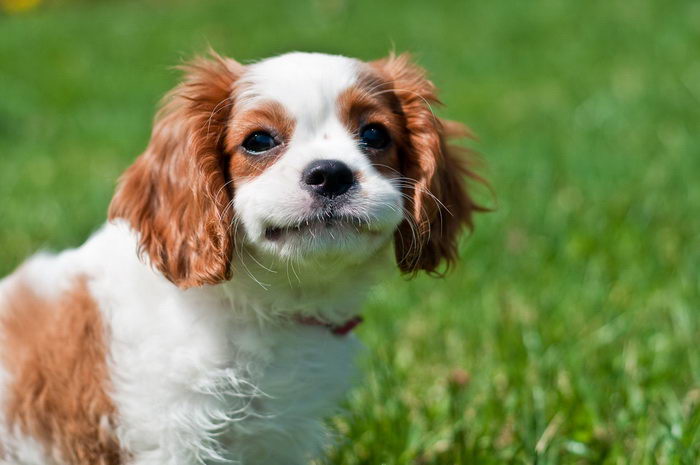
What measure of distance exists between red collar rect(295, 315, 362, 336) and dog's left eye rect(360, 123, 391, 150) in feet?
1.89

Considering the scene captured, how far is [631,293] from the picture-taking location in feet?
→ 14.6

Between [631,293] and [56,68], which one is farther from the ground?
[631,293]

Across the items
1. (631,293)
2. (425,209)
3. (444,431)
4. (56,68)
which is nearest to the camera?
(425,209)

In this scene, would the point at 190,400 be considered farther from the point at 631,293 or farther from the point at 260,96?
the point at 631,293

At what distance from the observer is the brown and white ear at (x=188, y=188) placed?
260cm

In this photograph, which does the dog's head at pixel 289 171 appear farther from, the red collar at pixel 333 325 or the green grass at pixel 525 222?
the green grass at pixel 525 222

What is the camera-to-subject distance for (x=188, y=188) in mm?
2658

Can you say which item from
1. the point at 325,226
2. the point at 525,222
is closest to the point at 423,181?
the point at 325,226

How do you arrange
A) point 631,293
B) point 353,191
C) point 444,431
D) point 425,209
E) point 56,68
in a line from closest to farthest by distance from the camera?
point 353,191
point 425,209
point 444,431
point 631,293
point 56,68

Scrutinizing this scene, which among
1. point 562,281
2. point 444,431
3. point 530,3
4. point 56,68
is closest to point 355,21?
point 530,3

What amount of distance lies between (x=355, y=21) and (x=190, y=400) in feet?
34.8

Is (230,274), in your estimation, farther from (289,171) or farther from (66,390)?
(66,390)

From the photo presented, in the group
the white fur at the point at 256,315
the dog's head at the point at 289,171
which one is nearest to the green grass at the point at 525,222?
the white fur at the point at 256,315

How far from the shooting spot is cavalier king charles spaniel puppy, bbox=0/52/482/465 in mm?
2570
